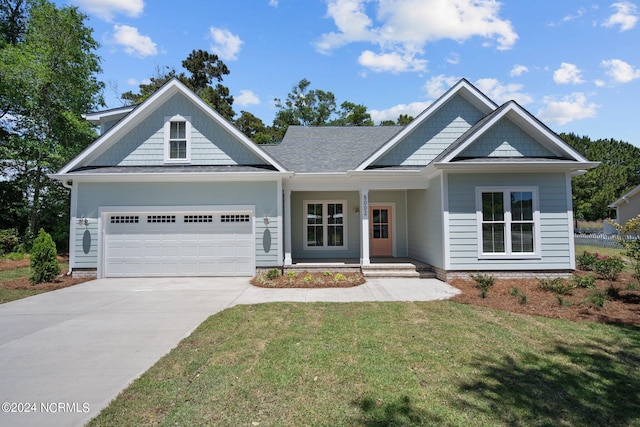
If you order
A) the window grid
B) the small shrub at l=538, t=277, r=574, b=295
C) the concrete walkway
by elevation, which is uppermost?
the window grid

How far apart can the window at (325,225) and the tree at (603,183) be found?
36828 millimetres

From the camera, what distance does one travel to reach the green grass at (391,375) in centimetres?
304

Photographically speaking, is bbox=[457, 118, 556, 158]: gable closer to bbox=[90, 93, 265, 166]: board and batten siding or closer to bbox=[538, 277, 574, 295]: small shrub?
bbox=[538, 277, 574, 295]: small shrub

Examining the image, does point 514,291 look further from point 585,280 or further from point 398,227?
point 398,227

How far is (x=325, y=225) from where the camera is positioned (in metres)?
13.4

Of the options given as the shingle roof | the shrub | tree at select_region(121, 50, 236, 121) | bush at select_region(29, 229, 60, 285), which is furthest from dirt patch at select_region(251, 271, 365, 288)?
tree at select_region(121, 50, 236, 121)

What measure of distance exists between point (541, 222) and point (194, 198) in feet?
35.7

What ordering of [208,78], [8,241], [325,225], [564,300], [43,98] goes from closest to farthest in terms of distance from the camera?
[564,300] < [325,225] < [8,241] < [43,98] < [208,78]

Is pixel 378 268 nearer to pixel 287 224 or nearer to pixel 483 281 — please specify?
pixel 483 281

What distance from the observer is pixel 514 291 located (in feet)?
25.5

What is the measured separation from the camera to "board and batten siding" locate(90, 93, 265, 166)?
1109 cm

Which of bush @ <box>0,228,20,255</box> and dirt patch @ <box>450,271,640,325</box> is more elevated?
bush @ <box>0,228,20,255</box>

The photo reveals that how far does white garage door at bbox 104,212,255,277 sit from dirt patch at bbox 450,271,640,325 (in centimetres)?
681

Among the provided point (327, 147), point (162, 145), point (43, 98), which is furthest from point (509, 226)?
point (43, 98)
